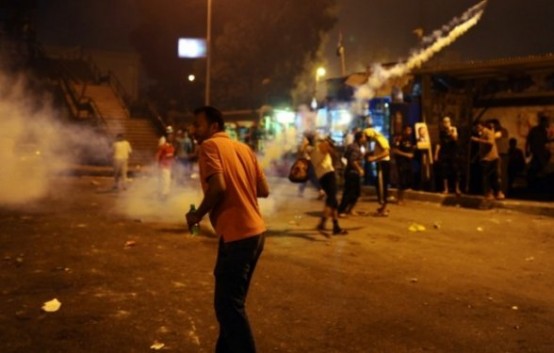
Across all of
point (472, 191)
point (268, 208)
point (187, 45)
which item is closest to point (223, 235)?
point (268, 208)

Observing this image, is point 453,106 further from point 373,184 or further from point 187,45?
point 187,45

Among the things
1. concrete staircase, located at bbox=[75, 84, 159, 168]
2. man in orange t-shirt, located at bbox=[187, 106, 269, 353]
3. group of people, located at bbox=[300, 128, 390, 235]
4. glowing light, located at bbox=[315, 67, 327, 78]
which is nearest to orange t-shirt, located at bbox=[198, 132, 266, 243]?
man in orange t-shirt, located at bbox=[187, 106, 269, 353]

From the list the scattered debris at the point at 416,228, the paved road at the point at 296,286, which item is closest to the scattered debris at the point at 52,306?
the paved road at the point at 296,286

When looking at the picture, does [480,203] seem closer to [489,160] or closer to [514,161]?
[489,160]

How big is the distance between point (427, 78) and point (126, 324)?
1191 cm

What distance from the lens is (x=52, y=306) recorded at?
5441mm

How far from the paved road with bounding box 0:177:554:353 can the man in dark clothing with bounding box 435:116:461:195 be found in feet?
10.5

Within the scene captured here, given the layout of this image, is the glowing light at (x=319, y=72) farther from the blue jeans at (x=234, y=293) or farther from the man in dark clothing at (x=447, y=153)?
the blue jeans at (x=234, y=293)

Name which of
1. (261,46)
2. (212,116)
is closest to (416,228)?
(212,116)

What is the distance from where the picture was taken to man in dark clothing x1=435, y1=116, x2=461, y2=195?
14.0 m

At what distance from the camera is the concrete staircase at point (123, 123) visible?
29.6 m

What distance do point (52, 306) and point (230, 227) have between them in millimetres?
2673

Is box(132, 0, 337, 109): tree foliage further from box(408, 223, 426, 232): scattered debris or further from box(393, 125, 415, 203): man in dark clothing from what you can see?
box(408, 223, 426, 232): scattered debris

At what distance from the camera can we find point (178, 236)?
918 centimetres
